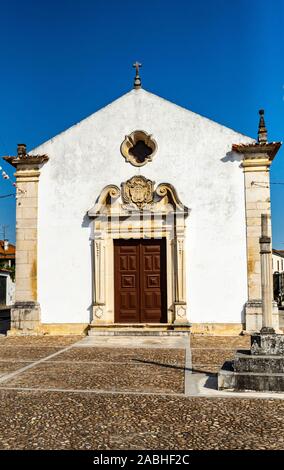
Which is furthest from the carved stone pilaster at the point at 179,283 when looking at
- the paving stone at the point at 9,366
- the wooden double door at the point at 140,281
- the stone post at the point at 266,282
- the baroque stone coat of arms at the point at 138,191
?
the stone post at the point at 266,282

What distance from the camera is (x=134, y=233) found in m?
11.8

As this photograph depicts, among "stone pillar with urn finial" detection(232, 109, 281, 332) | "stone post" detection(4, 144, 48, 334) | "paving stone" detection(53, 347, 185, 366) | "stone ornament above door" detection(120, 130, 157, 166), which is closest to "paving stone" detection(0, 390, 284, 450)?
"paving stone" detection(53, 347, 185, 366)

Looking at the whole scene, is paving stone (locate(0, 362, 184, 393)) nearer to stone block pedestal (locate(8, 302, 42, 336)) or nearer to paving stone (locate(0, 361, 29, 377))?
paving stone (locate(0, 361, 29, 377))

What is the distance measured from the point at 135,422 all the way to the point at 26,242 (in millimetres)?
8355

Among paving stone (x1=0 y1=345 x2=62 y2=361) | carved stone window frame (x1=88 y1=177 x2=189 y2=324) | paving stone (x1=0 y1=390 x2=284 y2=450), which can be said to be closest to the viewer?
paving stone (x1=0 y1=390 x2=284 y2=450)

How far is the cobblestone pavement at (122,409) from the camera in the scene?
3873 millimetres

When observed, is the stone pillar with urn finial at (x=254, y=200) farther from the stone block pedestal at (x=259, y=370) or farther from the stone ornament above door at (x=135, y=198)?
the stone block pedestal at (x=259, y=370)

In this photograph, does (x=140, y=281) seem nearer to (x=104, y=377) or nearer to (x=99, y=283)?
(x=99, y=283)

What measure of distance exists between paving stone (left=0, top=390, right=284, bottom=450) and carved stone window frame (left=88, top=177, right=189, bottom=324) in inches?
236

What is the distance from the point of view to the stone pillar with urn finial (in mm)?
11047

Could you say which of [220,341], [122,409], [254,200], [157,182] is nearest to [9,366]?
[122,409]

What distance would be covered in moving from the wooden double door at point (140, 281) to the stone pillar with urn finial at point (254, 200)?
84.3 inches
